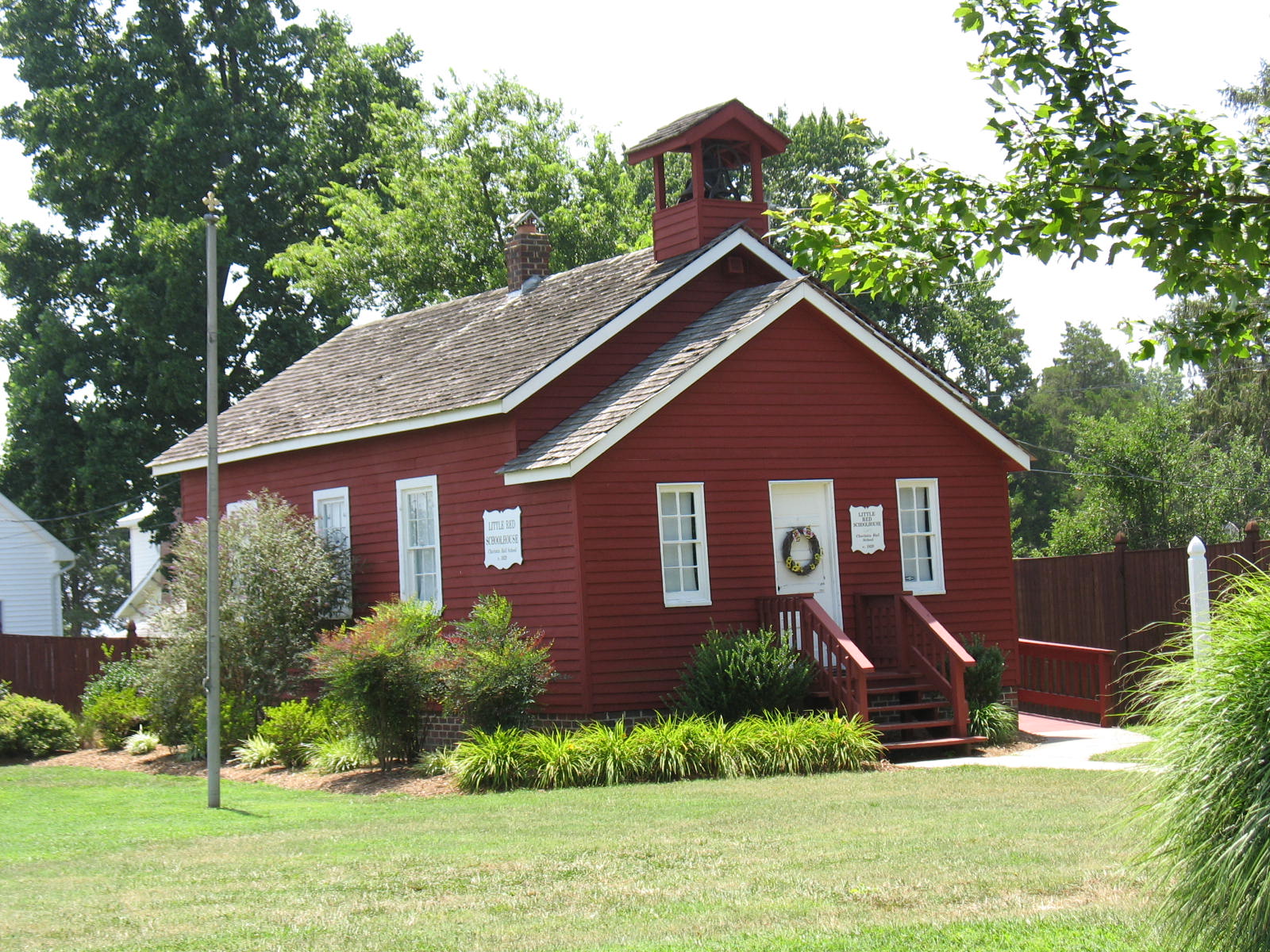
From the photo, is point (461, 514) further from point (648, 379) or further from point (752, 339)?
point (752, 339)

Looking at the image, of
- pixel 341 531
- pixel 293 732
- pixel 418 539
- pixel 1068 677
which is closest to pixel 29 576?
pixel 341 531

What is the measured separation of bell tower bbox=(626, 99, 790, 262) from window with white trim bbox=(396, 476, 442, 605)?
4.53 m

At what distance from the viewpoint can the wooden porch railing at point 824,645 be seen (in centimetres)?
1653

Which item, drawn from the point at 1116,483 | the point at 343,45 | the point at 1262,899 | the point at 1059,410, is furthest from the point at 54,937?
the point at 1059,410

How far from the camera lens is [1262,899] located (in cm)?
590

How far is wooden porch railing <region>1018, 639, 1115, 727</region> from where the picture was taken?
19203mm

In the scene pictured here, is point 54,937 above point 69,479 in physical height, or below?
below

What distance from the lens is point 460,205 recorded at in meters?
39.9

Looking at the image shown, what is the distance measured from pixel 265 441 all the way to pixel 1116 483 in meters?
18.7

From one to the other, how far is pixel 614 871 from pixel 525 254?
50.3ft

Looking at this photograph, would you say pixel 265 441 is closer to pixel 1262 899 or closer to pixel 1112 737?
pixel 1112 737

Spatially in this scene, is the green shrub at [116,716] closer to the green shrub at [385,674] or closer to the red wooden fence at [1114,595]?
the green shrub at [385,674]

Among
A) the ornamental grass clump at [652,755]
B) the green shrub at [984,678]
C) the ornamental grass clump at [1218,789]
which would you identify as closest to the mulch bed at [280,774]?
the ornamental grass clump at [652,755]

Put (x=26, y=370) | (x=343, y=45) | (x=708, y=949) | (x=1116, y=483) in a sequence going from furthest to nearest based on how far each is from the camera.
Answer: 1. (x=343, y=45)
2. (x=26, y=370)
3. (x=1116, y=483)
4. (x=708, y=949)
